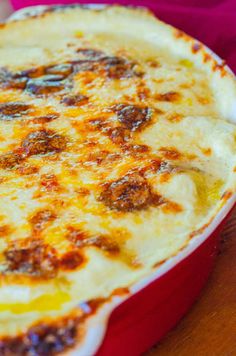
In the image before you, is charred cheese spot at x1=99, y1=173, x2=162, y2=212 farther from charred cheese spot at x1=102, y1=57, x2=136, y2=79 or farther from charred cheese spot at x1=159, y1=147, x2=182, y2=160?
charred cheese spot at x1=102, y1=57, x2=136, y2=79

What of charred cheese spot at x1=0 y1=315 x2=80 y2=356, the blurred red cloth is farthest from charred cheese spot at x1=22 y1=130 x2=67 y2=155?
the blurred red cloth

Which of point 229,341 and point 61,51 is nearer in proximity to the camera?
point 229,341

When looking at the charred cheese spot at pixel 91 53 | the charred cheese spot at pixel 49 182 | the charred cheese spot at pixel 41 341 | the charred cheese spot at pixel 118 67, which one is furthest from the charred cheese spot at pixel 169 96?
the charred cheese spot at pixel 41 341

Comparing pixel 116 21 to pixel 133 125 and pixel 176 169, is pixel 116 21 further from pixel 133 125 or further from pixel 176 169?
pixel 176 169

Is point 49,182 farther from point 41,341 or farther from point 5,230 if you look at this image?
point 41,341

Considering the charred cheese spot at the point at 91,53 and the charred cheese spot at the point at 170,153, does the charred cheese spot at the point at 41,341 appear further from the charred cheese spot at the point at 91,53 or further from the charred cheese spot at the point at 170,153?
the charred cheese spot at the point at 91,53

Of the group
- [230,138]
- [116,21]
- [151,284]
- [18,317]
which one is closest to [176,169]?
[230,138]
